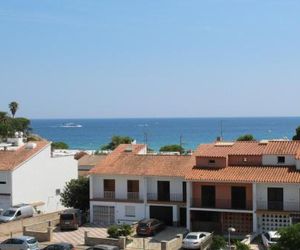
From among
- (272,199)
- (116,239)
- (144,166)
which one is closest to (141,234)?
(116,239)

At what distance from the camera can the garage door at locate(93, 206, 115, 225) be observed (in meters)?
47.0

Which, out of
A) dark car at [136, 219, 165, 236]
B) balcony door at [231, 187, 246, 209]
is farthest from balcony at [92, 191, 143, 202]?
balcony door at [231, 187, 246, 209]

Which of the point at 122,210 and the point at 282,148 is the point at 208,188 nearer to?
the point at 282,148

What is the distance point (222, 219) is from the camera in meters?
43.5

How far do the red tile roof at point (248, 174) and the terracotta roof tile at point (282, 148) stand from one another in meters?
1.22

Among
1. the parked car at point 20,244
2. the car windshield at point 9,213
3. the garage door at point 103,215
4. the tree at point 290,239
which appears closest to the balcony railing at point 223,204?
the garage door at point 103,215

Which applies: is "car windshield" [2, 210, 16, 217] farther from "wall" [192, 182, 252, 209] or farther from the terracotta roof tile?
the terracotta roof tile

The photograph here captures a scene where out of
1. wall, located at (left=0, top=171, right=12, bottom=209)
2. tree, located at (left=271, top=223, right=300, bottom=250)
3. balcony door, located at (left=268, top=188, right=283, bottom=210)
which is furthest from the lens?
wall, located at (left=0, top=171, right=12, bottom=209)

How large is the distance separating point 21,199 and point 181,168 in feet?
49.2

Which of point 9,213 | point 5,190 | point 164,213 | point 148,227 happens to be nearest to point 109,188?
point 164,213

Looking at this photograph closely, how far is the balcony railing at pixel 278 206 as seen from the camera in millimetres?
41216

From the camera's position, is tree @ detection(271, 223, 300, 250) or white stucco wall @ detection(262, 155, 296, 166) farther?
white stucco wall @ detection(262, 155, 296, 166)

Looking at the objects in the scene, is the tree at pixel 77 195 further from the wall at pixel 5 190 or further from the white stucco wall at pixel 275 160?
the white stucco wall at pixel 275 160

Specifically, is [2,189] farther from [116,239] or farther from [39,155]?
[116,239]
